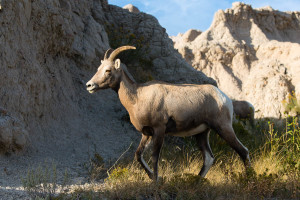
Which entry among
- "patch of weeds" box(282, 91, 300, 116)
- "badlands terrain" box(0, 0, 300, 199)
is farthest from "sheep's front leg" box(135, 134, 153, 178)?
"patch of weeds" box(282, 91, 300, 116)

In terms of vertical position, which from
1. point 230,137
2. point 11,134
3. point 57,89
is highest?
point 57,89

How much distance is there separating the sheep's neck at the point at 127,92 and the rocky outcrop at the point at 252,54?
51.5 ft

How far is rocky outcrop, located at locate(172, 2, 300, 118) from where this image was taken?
760 inches

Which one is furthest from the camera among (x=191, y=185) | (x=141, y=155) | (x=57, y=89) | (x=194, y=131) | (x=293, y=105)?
(x=293, y=105)

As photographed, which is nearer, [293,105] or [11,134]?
[11,134]

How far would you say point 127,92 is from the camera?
4.52m

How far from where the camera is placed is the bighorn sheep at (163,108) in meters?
4.31

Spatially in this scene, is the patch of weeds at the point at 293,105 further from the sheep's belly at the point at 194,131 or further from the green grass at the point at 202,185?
the sheep's belly at the point at 194,131

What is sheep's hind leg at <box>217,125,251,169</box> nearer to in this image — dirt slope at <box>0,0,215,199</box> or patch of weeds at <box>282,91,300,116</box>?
dirt slope at <box>0,0,215,199</box>

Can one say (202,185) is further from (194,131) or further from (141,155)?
(141,155)

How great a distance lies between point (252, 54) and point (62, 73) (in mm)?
20387

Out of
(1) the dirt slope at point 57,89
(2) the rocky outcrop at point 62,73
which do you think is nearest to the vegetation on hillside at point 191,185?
(1) the dirt slope at point 57,89

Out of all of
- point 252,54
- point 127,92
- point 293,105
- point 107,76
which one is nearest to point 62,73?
point 107,76

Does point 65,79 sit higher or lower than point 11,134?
higher
